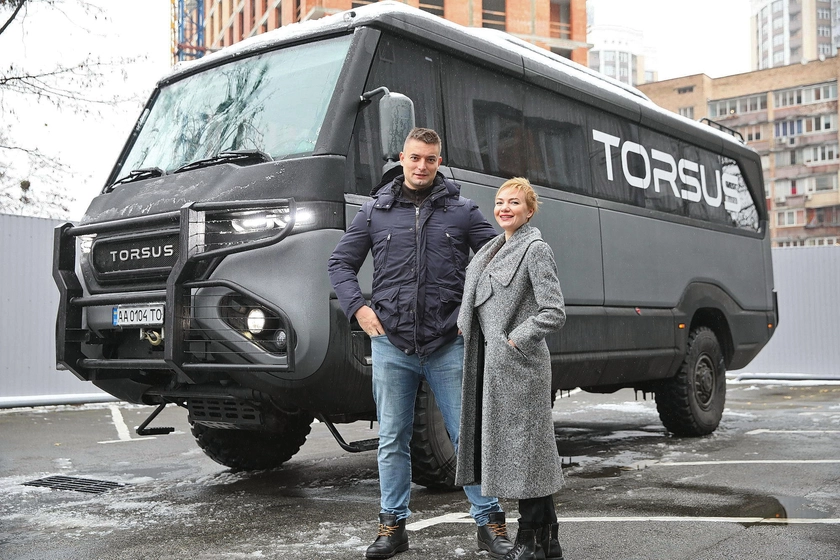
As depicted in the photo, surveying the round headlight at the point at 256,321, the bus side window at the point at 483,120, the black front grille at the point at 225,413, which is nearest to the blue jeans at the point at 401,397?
the round headlight at the point at 256,321

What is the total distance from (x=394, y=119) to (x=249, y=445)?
9.63 ft

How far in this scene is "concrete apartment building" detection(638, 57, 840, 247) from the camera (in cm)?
8069

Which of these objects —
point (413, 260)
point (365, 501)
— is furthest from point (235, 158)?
point (365, 501)

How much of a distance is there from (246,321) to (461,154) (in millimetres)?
1900

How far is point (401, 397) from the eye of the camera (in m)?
4.43

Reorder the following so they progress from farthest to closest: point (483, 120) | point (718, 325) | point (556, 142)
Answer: point (718, 325) → point (556, 142) → point (483, 120)

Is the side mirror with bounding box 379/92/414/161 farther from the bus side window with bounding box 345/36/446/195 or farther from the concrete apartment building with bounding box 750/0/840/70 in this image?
the concrete apartment building with bounding box 750/0/840/70

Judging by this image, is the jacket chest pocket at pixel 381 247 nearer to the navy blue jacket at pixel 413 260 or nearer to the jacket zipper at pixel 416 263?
the navy blue jacket at pixel 413 260

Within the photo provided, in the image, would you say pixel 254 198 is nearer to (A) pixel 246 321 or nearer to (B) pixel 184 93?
(A) pixel 246 321

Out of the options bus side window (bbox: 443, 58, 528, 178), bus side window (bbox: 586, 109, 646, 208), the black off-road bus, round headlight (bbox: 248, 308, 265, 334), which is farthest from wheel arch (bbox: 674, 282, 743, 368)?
round headlight (bbox: 248, 308, 265, 334)

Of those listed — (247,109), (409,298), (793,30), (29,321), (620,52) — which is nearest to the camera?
(409,298)

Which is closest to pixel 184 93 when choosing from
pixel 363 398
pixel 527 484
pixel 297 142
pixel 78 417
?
pixel 297 142

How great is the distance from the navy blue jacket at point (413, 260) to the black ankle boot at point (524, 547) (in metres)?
0.90

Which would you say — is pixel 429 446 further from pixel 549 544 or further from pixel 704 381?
pixel 704 381
